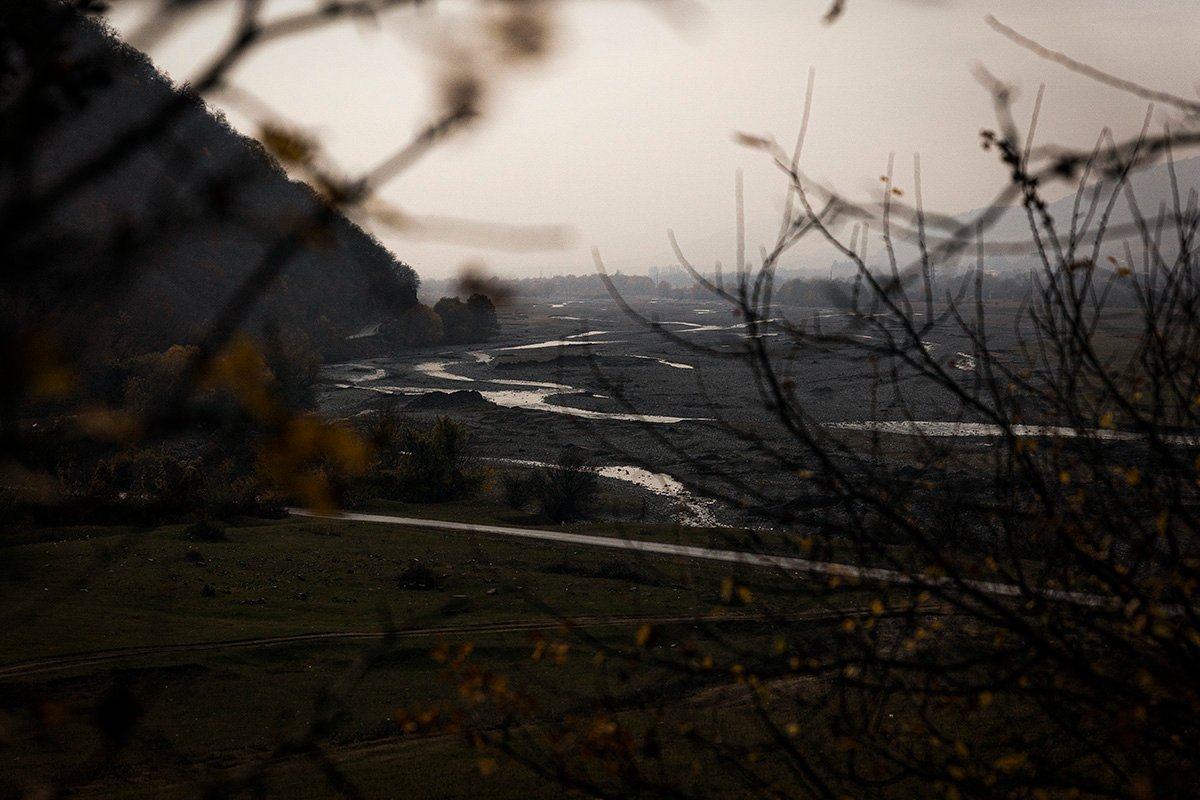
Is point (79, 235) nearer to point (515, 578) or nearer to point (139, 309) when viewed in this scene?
point (515, 578)

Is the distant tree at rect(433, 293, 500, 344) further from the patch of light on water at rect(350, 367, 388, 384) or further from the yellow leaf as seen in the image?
the yellow leaf

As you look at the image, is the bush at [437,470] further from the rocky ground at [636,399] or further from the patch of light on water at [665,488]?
the rocky ground at [636,399]

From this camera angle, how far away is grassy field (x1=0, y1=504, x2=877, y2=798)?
1317cm

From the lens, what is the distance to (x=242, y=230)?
1.34m

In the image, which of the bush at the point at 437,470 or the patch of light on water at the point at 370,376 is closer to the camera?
the bush at the point at 437,470

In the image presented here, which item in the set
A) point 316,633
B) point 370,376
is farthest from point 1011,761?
point 370,376

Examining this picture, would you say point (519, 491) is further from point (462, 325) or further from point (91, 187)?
point (462, 325)

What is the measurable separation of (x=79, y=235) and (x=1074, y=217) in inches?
172

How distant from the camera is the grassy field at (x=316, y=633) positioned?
1317cm

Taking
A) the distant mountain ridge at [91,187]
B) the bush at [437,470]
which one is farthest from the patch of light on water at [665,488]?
the distant mountain ridge at [91,187]

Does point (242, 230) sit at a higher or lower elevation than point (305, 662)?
higher

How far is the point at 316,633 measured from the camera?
20812mm

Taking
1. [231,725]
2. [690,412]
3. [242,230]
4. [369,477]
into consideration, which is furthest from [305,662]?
[690,412]

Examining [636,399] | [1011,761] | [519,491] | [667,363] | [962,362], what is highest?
[962,362]
